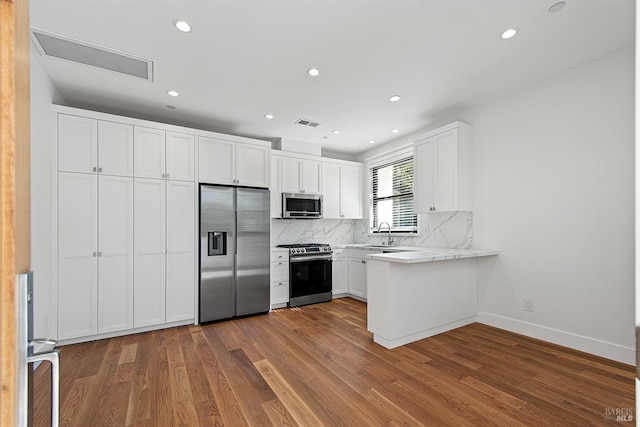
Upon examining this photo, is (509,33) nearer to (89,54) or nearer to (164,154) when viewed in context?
(89,54)

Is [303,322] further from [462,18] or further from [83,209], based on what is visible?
[462,18]

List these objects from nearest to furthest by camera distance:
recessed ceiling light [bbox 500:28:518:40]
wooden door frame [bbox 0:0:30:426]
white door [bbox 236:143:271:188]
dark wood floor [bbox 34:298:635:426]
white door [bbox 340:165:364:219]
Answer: wooden door frame [bbox 0:0:30:426] < dark wood floor [bbox 34:298:635:426] < recessed ceiling light [bbox 500:28:518:40] < white door [bbox 236:143:271:188] < white door [bbox 340:165:364:219]

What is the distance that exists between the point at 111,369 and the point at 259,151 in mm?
2967

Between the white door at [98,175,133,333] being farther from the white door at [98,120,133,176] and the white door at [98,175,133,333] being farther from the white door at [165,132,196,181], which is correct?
the white door at [165,132,196,181]

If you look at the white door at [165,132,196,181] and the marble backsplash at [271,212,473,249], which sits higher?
the white door at [165,132,196,181]

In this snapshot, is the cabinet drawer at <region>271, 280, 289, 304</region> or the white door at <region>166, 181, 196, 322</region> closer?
the white door at <region>166, 181, 196, 322</region>

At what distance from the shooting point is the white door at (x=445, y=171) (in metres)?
3.63

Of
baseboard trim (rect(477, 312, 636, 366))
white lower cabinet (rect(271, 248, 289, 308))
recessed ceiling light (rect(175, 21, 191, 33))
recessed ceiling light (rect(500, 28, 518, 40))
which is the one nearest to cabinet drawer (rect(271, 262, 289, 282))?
white lower cabinet (rect(271, 248, 289, 308))

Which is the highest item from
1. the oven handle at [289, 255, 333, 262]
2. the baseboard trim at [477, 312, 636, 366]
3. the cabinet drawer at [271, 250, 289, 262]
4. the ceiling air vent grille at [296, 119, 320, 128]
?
the ceiling air vent grille at [296, 119, 320, 128]

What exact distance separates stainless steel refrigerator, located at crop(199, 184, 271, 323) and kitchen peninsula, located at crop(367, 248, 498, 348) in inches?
65.7

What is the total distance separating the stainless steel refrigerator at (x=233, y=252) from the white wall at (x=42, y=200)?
4.71ft

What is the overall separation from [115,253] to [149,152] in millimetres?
1221

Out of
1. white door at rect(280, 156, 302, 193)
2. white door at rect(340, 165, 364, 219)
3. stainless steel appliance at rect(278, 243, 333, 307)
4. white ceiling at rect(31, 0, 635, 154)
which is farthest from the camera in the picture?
white door at rect(340, 165, 364, 219)

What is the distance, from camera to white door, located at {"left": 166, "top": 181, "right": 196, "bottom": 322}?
11.7 feet
